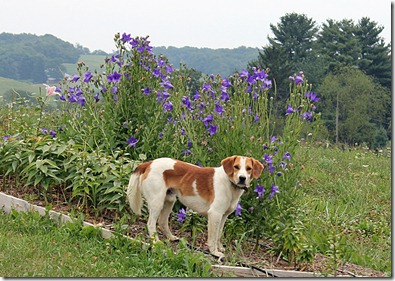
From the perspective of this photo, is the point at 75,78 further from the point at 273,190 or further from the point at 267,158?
the point at 273,190

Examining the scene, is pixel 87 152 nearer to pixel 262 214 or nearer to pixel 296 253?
pixel 262 214

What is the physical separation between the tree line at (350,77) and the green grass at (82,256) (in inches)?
1459

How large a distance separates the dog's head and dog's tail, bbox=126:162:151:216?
78cm

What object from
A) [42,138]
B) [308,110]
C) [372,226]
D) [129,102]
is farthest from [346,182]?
[42,138]

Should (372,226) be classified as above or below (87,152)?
below

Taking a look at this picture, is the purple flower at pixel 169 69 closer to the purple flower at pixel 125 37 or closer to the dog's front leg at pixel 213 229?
the purple flower at pixel 125 37

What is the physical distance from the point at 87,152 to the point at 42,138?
62 cm

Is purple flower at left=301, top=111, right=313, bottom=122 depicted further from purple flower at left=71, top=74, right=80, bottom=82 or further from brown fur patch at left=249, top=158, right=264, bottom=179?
purple flower at left=71, top=74, right=80, bottom=82

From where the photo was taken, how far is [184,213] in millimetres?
6031

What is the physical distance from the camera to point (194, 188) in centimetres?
553

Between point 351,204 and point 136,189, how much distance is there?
425 centimetres

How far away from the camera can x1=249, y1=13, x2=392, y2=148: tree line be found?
4362cm

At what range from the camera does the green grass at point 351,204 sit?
21.2 feet

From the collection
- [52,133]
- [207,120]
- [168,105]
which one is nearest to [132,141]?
[168,105]
